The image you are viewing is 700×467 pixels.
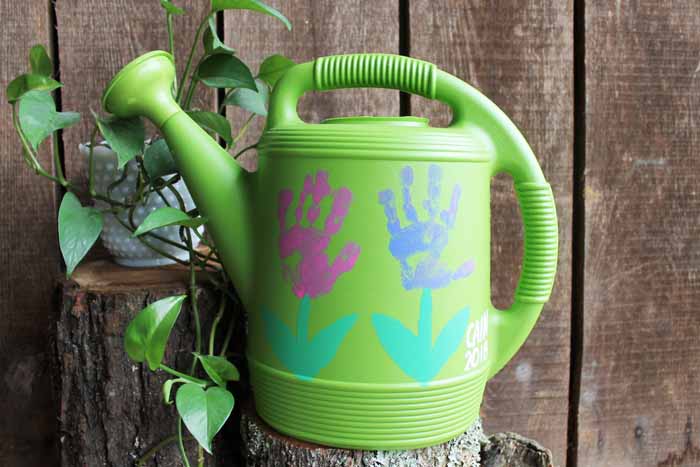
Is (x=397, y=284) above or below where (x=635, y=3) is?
below

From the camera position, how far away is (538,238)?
67cm

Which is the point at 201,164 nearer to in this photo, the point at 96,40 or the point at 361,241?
the point at 361,241

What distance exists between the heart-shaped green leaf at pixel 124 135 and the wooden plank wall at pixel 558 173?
24cm

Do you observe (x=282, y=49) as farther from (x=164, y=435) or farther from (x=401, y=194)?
(x=164, y=435)

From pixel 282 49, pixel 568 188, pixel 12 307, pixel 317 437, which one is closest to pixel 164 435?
pixel 317 437

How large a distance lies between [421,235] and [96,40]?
549 millimetres

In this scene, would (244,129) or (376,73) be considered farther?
(244,129)

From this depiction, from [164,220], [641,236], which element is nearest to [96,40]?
[164,220]

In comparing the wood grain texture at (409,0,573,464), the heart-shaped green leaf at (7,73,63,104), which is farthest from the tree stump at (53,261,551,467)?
the wood grain texture at (409,0,573,464)

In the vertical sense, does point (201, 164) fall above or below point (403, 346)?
above

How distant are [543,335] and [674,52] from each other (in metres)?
0.47

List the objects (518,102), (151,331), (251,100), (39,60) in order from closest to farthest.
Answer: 1. (151,331)
2. (39,60)
3. (251,100)
4. (518,102)

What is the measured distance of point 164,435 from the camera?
2.31 feet

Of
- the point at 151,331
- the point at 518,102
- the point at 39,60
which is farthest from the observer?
the point at 518,102
